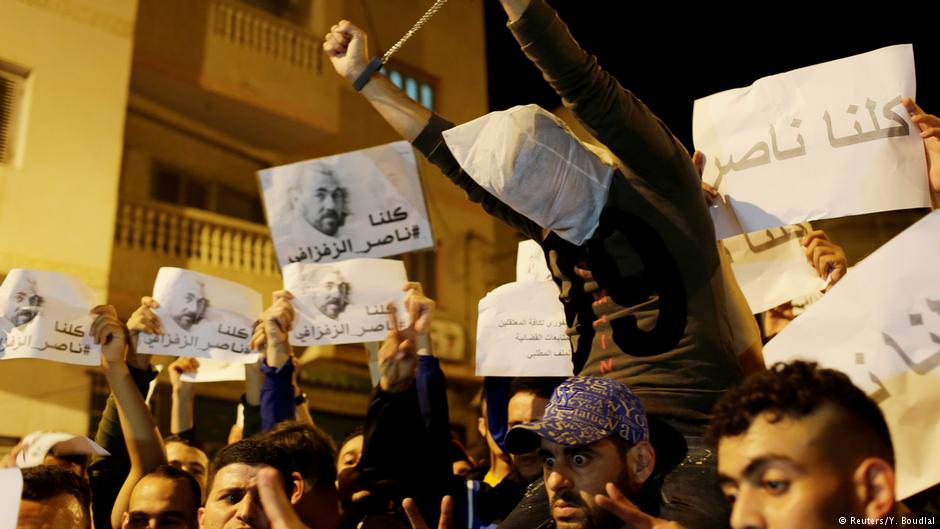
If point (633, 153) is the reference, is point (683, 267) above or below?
below

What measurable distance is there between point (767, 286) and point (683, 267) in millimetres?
1478

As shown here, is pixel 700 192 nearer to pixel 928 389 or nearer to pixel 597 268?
pixel 597 268

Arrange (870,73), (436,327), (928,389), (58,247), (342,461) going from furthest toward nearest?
(436,327) → (58,247) → (342,461) → (870,73) → (928,389)

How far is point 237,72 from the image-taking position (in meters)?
11.4

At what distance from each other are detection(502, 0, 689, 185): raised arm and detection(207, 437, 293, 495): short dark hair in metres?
1.54

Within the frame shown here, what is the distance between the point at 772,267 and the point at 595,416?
1.68m

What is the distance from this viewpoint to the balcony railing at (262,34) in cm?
1134

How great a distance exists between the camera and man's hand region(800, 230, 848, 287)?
3404 millimetres

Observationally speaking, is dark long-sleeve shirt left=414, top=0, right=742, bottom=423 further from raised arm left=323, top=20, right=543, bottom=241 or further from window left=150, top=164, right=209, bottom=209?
window left=150, top=164, right=209, bottom=209

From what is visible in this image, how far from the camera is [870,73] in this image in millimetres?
3322

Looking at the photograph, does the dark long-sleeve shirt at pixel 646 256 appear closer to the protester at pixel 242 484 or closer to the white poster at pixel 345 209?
the protester at pixel 242 484

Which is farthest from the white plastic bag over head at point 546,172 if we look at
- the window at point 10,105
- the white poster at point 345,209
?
the window at point 10,105

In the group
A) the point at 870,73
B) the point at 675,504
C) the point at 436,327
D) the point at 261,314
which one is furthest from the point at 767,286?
the point at 436,327

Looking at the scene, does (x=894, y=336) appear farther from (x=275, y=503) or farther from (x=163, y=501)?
(x=163, y=501)
